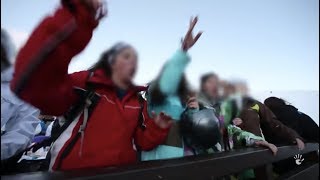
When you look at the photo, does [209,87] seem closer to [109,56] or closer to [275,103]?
[109,56]

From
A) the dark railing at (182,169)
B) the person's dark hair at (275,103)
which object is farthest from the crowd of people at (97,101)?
the person's dark hair at (275,103)

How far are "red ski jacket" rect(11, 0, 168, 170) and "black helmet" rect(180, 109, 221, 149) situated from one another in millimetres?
179

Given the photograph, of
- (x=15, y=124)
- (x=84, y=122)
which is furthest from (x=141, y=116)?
(x=15, y=124)

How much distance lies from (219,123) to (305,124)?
2.49m

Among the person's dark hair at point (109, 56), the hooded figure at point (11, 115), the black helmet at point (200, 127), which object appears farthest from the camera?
the black helmet at point (200, 127)

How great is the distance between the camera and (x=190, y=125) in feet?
4.37

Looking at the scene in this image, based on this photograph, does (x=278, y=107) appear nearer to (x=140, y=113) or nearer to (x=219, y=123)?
(x=219, y=123)

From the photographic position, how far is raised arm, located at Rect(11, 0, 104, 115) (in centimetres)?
61

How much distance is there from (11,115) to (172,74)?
448 millimetres

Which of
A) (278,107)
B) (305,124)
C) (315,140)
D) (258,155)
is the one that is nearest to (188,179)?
(258,155)

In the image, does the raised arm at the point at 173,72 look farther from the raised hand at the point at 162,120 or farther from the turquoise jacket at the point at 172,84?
the raised hand at the point at 162,120

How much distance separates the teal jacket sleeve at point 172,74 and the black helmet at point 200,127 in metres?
0.37

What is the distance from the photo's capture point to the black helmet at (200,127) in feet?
4.36

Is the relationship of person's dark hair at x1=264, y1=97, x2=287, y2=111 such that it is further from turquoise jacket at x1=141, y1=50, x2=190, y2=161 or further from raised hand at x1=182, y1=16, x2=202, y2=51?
raised hand at x1=182, y1=16, x2=202, y2=51
